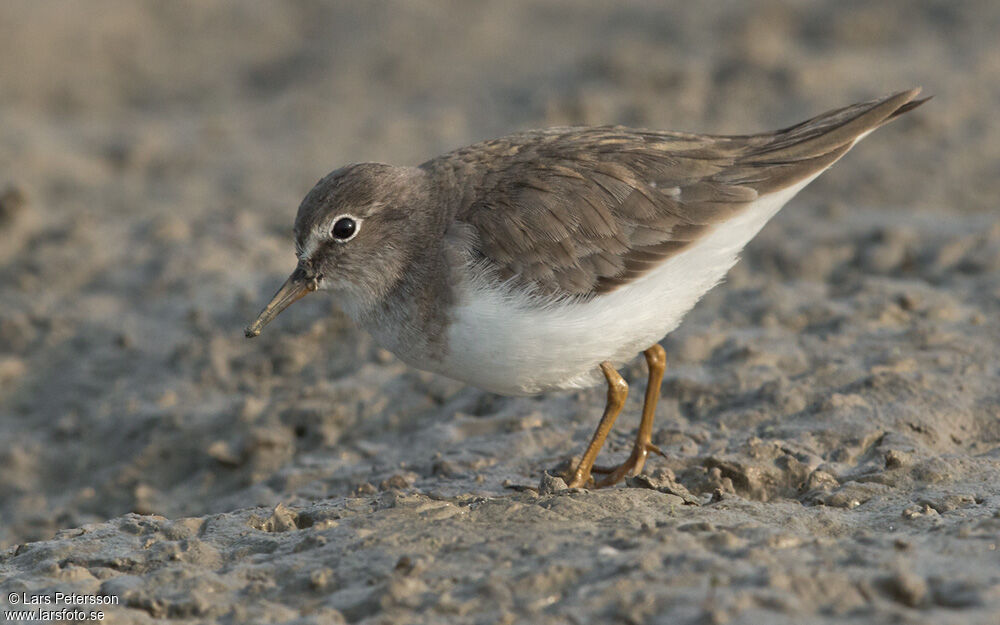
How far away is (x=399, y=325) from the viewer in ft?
20.3

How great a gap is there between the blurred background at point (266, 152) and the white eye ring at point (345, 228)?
1575mm

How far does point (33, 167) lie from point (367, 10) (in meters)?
5.16

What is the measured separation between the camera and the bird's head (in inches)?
253

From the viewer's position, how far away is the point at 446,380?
8.10 metres

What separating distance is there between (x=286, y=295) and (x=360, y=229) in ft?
2.07

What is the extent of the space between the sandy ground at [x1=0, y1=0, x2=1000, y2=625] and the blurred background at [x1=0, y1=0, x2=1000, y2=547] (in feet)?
0.13

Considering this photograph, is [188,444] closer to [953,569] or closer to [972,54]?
[953,569]

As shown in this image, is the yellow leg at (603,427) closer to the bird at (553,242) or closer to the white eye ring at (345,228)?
the bird at (553,242)

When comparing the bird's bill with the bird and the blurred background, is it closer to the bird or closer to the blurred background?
the bird

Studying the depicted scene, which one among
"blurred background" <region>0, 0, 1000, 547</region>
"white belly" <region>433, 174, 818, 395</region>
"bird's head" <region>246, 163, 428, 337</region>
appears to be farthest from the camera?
"blurred background" <region>0, 0, 1000, 547</region>

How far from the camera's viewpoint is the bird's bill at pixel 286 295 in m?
6.59

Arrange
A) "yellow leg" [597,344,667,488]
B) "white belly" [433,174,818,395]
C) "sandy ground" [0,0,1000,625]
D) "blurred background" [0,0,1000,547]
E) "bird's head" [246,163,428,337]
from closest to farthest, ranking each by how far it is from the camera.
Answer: "sandy ground" [0,0,1000,625]
"white belly" [433,174,818,395]
"bird's head" [246,163,428,337]
"yellow leg" [597,344,667,488]
"blurred background" [0,0,1000,547]

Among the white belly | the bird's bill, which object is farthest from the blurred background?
the white belly

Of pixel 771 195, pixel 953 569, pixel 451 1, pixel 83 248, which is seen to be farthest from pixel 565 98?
pixel 953 569
